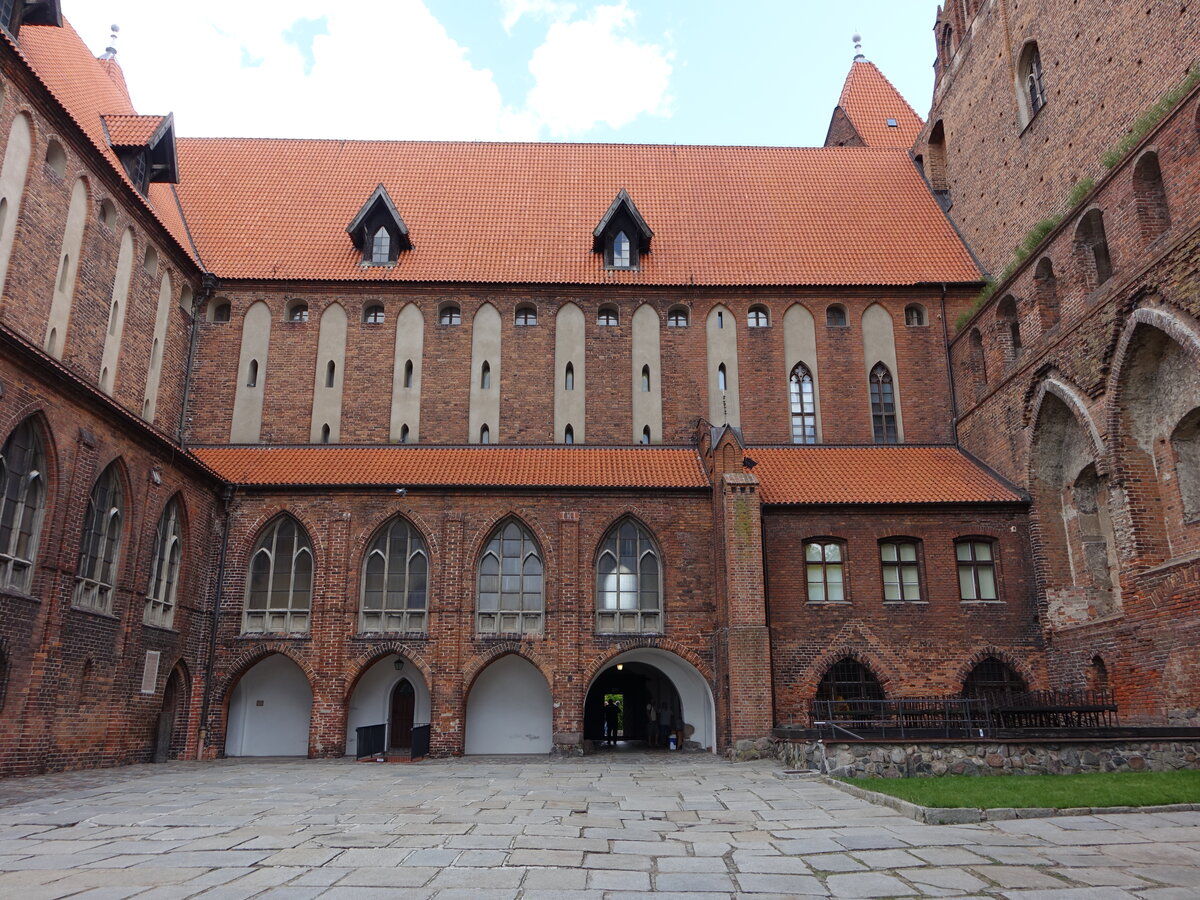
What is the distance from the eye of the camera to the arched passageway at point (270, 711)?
20734 millimetres

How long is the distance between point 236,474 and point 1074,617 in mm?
18371

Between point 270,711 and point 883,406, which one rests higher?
point 883,406

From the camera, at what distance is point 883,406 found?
77.9 feet

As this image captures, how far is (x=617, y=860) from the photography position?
301 inches

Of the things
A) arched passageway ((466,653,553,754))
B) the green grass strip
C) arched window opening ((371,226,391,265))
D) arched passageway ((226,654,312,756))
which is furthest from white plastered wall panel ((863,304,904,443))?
arched passageway ((226,654,312,756))

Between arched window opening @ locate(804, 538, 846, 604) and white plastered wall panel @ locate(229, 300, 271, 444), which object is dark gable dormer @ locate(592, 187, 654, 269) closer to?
white plastered wall panel @ locate(229, 300, 271, 444)

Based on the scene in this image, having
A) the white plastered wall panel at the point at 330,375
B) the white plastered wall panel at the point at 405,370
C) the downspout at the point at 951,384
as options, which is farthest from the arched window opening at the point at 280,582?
the downspout at the point at 951,384

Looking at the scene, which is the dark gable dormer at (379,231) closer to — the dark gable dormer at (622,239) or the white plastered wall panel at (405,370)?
the white plastered wall panel at (405,370)

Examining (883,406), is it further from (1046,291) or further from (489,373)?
(489,373)

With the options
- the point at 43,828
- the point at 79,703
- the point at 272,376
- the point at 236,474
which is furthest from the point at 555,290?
the point at 43,828

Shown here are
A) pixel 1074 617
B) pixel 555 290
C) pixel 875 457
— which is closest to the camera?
pixel 1074 617

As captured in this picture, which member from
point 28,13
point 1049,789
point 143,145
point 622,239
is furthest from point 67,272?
point 1049,789

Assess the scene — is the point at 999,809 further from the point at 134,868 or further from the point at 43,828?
the point at 43,828

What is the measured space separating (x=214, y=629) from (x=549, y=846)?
46.9ft
